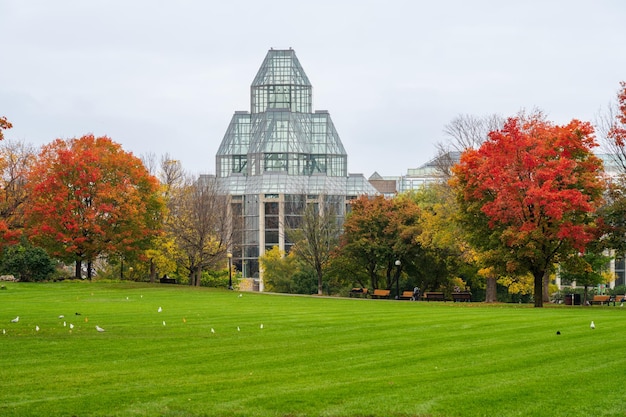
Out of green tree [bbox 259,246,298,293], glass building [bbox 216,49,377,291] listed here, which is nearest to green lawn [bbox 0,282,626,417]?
green tree [bbox 259,246,298,293]

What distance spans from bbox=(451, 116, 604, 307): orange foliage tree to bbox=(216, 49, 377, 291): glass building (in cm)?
6190

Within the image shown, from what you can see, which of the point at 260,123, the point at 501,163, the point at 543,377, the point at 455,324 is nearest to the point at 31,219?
the point at 501,163

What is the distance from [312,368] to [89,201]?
47.0 m

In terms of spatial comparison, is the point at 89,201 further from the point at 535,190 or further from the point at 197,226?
the point at 535,190

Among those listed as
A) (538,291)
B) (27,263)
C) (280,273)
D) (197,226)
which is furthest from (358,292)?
(27,263)

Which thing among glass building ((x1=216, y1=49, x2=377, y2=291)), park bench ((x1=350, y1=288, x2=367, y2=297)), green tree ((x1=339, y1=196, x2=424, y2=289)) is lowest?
park bench ((x1=350, y1=288, x2=367, y2=297))

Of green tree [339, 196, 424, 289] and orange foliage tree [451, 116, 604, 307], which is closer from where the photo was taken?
orange foliage tree [451, 116, 604, 307]

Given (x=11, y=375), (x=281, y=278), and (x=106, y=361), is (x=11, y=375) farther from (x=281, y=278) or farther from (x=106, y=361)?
(x=281, y=278)

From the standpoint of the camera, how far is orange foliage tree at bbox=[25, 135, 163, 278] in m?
56.9

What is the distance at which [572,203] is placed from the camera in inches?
1517

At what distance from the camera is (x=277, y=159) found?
113 meters

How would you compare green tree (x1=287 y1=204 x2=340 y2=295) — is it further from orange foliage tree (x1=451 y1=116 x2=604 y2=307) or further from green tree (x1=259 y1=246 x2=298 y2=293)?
orange foliage tree (x1=451 y1=116 x2=604 y2=307)

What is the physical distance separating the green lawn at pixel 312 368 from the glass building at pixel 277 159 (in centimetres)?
8150

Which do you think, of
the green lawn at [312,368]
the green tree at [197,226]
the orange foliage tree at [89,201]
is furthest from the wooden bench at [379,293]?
the green lawn at [312,368]
